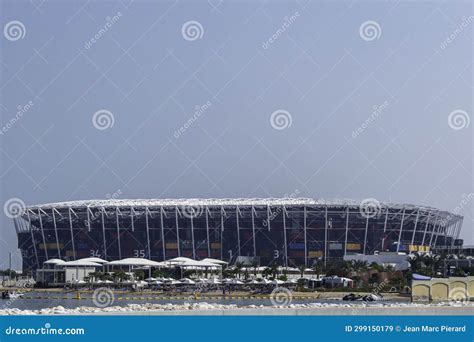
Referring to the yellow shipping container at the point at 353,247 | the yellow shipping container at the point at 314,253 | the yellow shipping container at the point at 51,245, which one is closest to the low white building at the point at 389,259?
the yellow shipping container at the point at 353,247

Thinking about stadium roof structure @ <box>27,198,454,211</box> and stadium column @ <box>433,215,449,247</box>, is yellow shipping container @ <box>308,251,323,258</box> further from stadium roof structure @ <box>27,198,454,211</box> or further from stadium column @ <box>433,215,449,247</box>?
stadium column @ <box>433,215,449,247</box>

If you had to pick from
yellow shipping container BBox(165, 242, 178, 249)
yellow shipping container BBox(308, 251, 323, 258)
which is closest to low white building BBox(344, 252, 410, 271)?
yellow shipping container BBox(308, 251, 323, 258)

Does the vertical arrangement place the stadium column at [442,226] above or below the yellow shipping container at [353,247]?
above

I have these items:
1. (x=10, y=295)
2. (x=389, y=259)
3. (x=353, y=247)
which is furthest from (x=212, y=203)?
(x=10, y=295)

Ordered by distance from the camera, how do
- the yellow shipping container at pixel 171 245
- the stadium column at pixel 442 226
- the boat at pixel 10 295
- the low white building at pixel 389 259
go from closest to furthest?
the boat at pixel 10 295 → the low white building at pixel 389 259 → the yellow shipping container at pixel 171 245 → the stadium column at pixel 442 226

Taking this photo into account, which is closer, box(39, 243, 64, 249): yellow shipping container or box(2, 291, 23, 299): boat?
box(2, 291, 23, 299): boat

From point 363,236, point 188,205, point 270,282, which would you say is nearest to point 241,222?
point 188,205

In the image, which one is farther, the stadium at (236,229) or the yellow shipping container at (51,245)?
the yellow shipping container at (51,245)

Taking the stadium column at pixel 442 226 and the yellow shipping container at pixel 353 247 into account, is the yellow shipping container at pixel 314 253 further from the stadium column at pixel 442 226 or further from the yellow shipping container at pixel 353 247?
the stadium column at pixel 442 226
